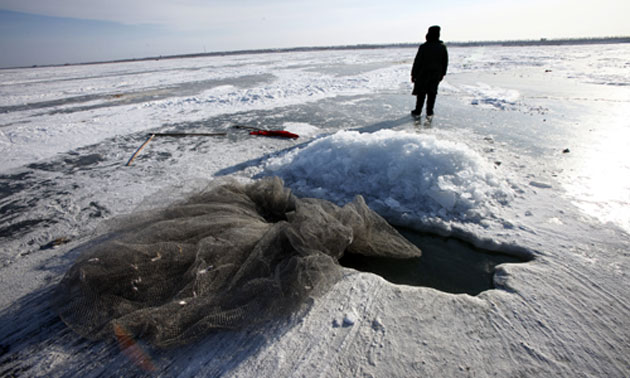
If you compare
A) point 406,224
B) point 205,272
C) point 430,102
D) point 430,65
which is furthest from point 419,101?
point 205,272

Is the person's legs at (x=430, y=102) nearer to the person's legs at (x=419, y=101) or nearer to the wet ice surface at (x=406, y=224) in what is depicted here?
the person's legs at (x=419, y=101)

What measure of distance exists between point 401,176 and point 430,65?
4.60 m

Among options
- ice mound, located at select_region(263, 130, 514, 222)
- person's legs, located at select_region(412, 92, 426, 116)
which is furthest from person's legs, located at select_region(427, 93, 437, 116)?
ice mound, located at select_region(263, 130, 514, 222)

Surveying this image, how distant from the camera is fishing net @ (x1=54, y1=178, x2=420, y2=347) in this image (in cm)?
167

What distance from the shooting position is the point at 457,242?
105 inches

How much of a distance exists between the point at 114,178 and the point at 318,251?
368 centimetres

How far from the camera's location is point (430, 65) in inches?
264

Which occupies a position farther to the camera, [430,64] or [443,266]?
[430,64]

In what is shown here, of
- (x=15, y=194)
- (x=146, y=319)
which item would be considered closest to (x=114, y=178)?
(x=15, y=194)

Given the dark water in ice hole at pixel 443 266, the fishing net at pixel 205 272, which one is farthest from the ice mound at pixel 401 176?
the fishing net at pixel 205 272

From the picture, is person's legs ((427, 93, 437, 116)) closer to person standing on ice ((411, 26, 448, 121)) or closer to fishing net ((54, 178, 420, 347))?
person standing on ice ((411, 26, 448, 121))

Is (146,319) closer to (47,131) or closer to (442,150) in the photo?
(442,150)

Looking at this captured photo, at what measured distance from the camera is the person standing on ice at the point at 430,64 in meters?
6.61

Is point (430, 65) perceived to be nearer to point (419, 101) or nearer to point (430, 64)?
point (430, 64)
